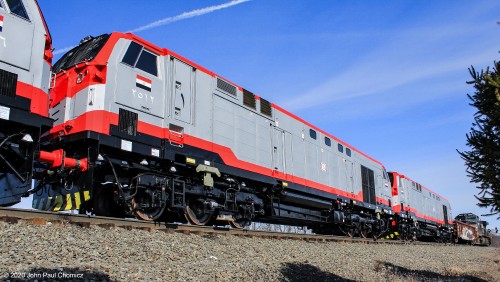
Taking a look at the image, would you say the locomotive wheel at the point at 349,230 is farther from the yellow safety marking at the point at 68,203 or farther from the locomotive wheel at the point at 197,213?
the yellow safety marking at the point at 68,203

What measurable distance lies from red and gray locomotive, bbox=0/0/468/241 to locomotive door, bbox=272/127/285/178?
34 mm

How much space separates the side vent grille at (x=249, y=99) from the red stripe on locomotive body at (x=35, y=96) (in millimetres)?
6049

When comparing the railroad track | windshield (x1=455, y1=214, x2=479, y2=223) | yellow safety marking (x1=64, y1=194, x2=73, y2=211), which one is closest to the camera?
the railroad track

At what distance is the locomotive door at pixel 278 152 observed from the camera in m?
12.8

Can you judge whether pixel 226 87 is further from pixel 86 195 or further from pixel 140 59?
pixel 86 195

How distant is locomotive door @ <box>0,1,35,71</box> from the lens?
6293mm

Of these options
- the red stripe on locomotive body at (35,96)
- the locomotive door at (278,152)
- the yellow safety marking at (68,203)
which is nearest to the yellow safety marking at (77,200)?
the yellow safety marking at (68,203)

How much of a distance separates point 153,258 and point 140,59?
14.6ft

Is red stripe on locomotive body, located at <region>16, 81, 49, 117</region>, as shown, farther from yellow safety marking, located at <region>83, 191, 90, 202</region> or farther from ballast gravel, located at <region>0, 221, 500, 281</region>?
ballast gravel, located at <region>0, 221, 500, 281</region>

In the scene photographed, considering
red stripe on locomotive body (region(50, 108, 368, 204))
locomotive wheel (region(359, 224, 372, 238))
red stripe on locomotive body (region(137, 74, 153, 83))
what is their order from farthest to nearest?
locomotive wheel (region(359, 224, 372, 238))
red stripe on locomotive body (region(137, 74, 153, 83))
red stripe on locomotive body (region(50, 108, 368, 204))

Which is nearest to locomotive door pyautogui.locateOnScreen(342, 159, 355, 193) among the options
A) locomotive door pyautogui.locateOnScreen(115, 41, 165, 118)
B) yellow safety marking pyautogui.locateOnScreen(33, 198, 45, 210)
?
locomotive door pyautogui.locateOnScreen(115, 41, 165, 118)

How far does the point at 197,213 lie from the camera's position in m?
9.74

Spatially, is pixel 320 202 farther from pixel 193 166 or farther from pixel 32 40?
pixel 32 40

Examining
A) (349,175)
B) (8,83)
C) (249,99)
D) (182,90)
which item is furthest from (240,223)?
(349,175)
